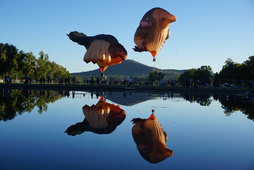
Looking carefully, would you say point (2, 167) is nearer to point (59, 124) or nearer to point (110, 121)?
point (59, 124)

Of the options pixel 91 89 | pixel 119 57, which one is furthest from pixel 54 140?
pixel 91 89

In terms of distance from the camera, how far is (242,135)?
21.0ft

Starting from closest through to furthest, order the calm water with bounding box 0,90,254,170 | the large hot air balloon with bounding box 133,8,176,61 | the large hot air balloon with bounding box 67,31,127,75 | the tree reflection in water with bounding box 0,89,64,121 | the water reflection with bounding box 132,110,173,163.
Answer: the calm water with bounding box 0,90,254,170
the water reflection with bounding box 132,110,173,163
the tree reflection in water with bounding box 0,89,64,121
the large hot air balloon with bounding box 133,8,176,61
the large hot air balloon with bounding box 67,31,127,75

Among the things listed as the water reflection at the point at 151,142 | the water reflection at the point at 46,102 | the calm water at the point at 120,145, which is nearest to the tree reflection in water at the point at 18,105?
the water reflection at the point at 46,102

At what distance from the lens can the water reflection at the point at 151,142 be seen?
443cm

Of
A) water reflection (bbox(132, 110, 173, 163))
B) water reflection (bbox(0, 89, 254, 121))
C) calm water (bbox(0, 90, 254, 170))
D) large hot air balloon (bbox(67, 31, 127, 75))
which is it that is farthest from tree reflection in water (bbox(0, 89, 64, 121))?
large hot air balloon (bbox(67, 31, 127, 75))

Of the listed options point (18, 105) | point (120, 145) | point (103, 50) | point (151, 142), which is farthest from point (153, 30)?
point (120, 145)

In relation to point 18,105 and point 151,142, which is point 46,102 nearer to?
point 18,105

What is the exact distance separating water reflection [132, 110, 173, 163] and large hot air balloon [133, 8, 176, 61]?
8.96 meters

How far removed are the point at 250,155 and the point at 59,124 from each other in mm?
4685

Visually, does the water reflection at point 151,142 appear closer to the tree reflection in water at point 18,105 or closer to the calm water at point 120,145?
the calm water at point 120,145

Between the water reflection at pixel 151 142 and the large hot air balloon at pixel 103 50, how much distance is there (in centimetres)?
1344

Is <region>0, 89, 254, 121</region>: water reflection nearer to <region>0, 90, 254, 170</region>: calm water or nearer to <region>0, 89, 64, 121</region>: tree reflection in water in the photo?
<region>0, 89, 64, 121</region>: tree reflection in water

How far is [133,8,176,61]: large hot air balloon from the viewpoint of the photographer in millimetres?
14703
